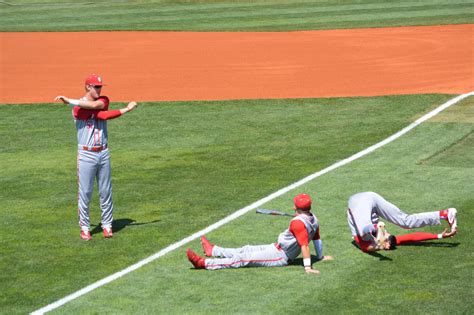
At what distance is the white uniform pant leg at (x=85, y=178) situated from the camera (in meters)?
15.8

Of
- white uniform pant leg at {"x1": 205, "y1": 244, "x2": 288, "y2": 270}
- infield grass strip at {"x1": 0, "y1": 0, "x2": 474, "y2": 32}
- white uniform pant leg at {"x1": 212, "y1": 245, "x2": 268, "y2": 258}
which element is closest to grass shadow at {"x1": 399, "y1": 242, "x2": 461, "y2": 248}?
white uniform pant leg at {"x1": 205, "y1": 244, "x2": 288, "y2": 270}

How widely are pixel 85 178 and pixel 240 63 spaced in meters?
17.4

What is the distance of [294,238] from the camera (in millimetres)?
14031

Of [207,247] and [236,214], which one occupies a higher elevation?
[207,247]

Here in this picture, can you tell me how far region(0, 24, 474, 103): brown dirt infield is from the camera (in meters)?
28.6

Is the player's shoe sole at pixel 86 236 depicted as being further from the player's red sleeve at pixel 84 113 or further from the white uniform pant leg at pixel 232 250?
the white uniform pant leg at pixel 232 250

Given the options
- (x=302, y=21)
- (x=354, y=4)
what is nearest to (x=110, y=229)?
(x=302, y=21)

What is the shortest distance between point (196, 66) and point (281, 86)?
459 cm

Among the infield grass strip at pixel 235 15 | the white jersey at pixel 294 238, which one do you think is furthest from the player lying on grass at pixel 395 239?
the infield grass strip at pixel 235 15

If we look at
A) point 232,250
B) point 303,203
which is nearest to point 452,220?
point 303,203

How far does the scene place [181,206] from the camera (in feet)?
57.9

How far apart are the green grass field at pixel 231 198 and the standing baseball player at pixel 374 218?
0.22 meters

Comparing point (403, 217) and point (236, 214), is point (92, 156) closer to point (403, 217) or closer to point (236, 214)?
point (236, 214)

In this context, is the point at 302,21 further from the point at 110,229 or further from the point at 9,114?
the point at 110,229
